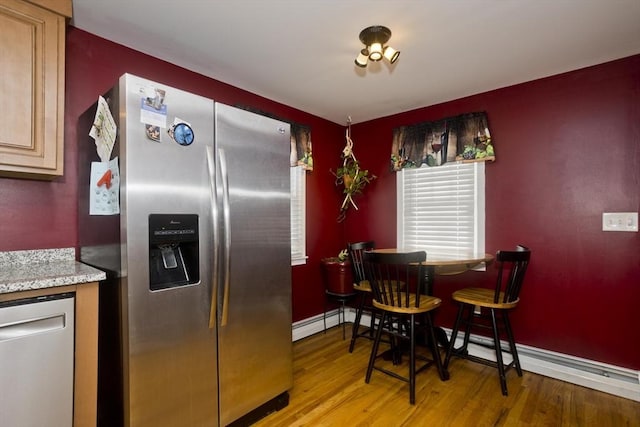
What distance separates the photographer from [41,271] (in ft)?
4.74

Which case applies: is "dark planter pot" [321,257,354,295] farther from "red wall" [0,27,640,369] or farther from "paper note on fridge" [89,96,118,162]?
"paper note on fridge" [89,96,118,162]

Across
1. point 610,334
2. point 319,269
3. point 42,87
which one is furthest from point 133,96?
point 610,334

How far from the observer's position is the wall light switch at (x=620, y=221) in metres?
2.20

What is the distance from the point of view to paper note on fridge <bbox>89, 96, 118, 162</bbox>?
1.50 metres

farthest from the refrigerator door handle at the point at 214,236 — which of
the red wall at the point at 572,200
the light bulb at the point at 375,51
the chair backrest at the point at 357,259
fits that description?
the red wall at the point at 572,200

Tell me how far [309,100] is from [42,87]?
2.01 meters

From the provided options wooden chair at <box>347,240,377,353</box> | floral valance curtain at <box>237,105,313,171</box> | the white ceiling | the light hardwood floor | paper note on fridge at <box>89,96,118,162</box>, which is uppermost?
the white ceiling

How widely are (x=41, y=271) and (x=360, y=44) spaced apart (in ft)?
7.00

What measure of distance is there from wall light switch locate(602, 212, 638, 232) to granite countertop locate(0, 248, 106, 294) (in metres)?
3.13

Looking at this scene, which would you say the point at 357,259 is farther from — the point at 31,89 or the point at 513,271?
the point at 31,89

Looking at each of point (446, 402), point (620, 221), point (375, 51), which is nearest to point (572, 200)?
point (620, 221)

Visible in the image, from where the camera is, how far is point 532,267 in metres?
2.61

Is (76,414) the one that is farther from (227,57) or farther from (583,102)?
(583,102)

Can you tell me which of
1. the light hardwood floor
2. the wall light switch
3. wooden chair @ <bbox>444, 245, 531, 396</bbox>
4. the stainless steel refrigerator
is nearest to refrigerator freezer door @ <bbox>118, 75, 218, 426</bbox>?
the stainless steel refrigerator
